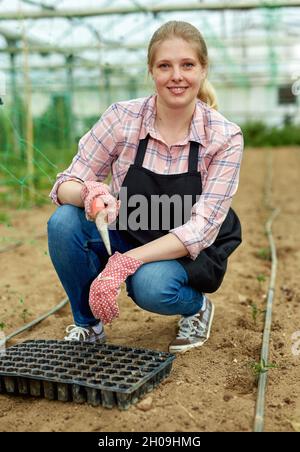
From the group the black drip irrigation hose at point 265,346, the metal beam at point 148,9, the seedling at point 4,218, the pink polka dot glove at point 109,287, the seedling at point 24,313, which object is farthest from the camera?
the seedling at point 4,218

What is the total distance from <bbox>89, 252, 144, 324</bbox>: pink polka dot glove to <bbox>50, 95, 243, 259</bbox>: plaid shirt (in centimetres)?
22

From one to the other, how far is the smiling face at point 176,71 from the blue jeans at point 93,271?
56cm

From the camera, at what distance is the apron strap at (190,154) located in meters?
2.28

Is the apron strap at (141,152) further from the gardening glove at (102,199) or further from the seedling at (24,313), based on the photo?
the seedling at (24,313)

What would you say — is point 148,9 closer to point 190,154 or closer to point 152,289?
point 190,154

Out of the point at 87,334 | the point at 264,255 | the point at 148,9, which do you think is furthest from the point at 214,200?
the point at 148,9

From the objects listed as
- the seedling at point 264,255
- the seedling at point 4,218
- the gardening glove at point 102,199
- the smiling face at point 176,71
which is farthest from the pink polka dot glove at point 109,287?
the seedling at point 4,218

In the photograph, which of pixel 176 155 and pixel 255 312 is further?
pixel 255 312

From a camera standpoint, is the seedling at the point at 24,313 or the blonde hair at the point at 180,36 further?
the seedling at the point at 24,313

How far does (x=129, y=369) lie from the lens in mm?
2043

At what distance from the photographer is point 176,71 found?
216cm

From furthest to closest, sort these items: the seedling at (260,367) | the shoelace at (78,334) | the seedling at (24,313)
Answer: the seedling at (24,313) → the shoelace at (78,334) → the seedling at (260,367)

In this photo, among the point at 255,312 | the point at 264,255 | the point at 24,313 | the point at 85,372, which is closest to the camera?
the point at 85,372

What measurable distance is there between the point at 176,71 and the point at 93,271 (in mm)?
825
